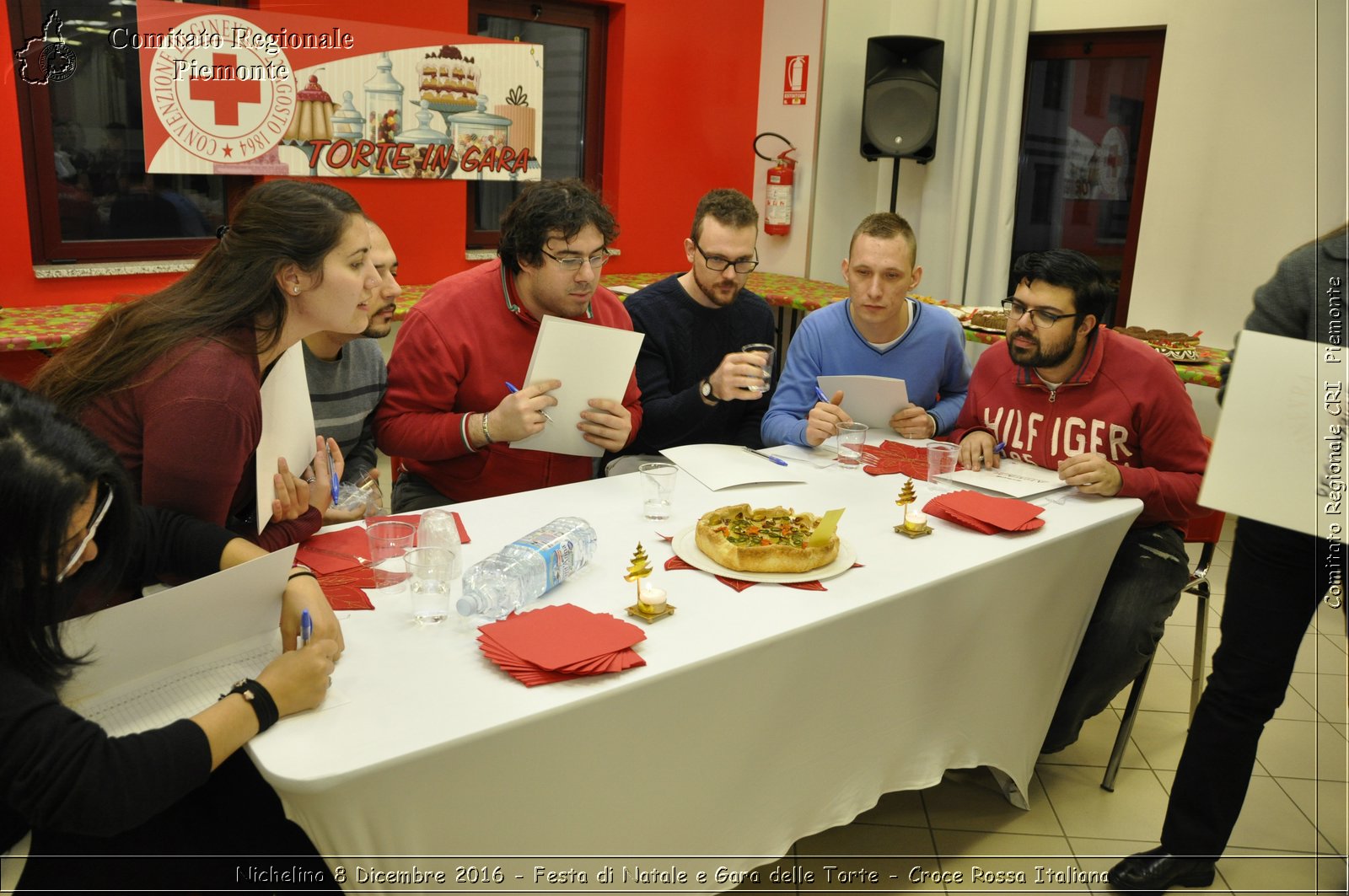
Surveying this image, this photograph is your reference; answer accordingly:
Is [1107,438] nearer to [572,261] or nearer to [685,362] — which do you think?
[685,362]

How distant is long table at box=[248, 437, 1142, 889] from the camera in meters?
1.30

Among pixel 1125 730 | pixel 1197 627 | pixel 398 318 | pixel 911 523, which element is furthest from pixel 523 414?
pixel 398 318

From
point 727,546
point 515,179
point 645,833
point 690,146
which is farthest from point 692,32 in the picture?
point 645,833

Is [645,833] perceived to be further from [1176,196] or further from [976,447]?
[1176,196]

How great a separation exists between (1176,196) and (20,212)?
5.36 meters

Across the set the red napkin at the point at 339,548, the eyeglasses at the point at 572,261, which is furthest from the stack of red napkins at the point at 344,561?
the eyeglasses at the point at 572,261

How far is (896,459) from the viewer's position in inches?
104

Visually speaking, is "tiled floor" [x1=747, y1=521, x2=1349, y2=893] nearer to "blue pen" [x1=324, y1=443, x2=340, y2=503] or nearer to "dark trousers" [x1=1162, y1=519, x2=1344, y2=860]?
"dark trousers" [x1=1162, y1=519, x2=1344, y2=860]

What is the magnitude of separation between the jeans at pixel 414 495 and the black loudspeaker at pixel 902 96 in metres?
4.28

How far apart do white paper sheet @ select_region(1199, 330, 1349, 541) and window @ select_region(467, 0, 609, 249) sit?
4.92m

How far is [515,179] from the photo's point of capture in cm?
565

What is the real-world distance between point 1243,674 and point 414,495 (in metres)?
2.00

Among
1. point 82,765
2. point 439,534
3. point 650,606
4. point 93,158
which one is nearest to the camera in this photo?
point 82,765

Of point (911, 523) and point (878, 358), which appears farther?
point (878, 358)
